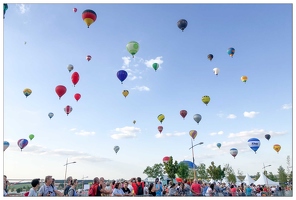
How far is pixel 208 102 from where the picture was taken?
29797 mm

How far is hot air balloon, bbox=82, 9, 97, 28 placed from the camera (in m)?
19.1

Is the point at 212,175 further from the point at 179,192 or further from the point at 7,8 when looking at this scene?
the point at 7,8

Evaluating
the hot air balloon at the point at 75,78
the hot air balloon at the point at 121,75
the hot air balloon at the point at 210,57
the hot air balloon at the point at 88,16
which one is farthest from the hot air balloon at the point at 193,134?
the hot air balloon at the point at 88,16

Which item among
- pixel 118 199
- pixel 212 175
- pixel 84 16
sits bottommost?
pixel 118 199

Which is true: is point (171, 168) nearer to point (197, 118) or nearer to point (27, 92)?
point (197, 118)

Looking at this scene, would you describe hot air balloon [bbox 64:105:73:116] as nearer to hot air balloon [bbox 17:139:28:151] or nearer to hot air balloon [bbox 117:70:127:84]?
hot air balloon [bbox 17:139:28:151]

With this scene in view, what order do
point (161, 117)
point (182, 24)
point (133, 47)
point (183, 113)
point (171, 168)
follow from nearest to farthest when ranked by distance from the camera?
1. point (133, 47)
2. point (182, 24)
3. point (183, 113)
4. point (161, 117)
5. point (171, 168)

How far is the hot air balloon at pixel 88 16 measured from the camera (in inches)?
753

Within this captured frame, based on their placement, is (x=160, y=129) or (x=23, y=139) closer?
(x=23, y=139)

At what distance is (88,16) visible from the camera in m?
19.2

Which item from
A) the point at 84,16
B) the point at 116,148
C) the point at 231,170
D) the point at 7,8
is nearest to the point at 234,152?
the point at 116,148

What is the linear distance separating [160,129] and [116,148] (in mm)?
6199

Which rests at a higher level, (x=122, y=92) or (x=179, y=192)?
(x=122, y=92)

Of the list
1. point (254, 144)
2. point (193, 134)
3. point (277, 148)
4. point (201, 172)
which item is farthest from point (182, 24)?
point (201, 172)
